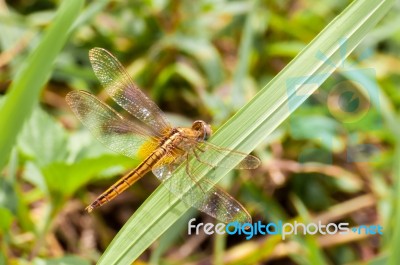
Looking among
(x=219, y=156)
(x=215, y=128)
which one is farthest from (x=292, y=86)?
(x=215, y=128)

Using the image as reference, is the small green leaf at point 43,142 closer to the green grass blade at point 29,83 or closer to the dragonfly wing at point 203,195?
the dragonfly wing at point 203,195

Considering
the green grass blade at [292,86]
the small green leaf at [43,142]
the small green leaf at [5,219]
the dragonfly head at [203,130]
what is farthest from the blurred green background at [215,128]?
the green grass blade at [292,86]

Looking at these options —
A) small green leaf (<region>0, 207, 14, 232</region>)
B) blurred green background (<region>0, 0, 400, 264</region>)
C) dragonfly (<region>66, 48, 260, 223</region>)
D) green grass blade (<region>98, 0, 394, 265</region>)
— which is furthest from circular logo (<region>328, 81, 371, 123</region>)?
small green leaf (<region>0, 207, 14, 232</region>)

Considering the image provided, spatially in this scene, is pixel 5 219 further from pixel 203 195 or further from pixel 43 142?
pixel 203 195

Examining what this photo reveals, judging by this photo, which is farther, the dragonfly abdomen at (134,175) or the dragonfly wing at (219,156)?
the dragonfly abdomen at (134,175)

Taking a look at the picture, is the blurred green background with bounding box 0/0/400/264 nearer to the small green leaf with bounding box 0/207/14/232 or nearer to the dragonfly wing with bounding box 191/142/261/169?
the small green leaf with bounding box 0/207/14/232

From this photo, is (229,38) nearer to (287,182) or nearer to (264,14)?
(264,14)
